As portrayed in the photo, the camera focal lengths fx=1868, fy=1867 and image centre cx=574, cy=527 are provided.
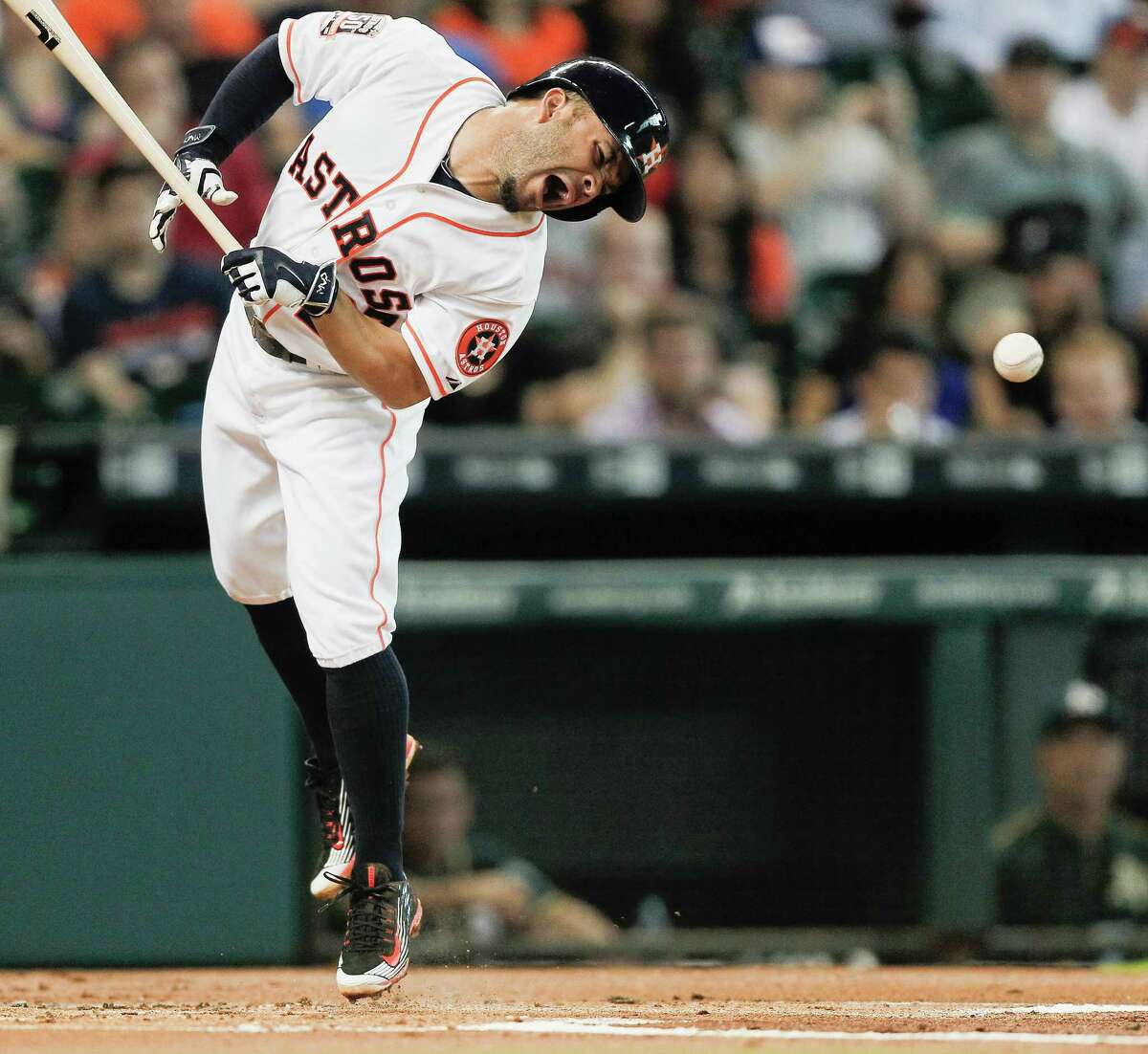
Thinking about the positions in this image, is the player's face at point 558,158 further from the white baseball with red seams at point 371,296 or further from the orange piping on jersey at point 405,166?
the orange piping on jersey at point 405,166

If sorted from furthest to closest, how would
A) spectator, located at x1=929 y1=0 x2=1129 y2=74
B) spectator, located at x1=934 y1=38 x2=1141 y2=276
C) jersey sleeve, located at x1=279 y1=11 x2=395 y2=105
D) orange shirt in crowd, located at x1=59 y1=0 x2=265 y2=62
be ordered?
spectator, located at x1=929 y1=0 x2=1129 y2=74 → spectator, located at x1=934 y1=38 x2=1141 y2=276 → orange shirt in crowd, located at x1=59 y1=0 x2=265 y2=62 → jersey sleeve, located at x1=279 y1=11 x2=395 y2=105

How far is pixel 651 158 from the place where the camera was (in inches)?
134

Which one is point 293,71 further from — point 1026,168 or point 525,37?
point 1026,168

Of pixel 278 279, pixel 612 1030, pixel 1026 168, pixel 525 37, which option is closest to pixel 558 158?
pixel 278 279

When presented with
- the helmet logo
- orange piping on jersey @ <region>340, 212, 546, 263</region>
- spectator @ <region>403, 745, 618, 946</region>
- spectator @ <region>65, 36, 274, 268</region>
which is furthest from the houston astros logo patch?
spectator @ <region>65, 36, 274, 268</region>

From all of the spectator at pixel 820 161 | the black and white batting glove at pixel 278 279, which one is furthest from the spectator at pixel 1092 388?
the black and white batting glove at pixel 278 279

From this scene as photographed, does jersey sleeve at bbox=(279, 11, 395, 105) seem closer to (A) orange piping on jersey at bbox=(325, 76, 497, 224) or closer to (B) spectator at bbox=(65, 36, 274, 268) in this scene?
(A) orange piping on jersey at bbox=(325, 76, 497, 224)

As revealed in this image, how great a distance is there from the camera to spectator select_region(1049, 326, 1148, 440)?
19.7 feet

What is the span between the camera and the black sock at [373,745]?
3504mm

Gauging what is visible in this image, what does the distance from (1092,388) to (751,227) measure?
1.65 meters

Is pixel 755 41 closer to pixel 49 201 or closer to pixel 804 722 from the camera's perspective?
pixel 49 201

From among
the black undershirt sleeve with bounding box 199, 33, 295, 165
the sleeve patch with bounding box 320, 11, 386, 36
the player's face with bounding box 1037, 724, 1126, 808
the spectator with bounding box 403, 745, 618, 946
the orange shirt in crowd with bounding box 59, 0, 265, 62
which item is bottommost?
the spectator with bounding box 403, 745, 618, 946

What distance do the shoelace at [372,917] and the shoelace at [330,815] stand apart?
0.35 meters

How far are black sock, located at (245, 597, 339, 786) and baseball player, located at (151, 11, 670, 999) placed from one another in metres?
0.17
